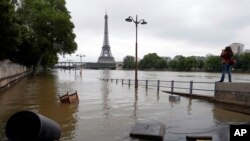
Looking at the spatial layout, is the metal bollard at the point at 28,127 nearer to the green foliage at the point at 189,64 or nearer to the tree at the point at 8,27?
the tree at the point at 8,27

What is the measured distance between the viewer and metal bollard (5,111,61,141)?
21.9ft

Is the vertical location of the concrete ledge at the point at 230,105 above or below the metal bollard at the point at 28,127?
below

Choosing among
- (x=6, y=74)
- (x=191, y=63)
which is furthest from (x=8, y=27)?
(x=191, y=63)

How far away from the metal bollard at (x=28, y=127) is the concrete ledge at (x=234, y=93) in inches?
384

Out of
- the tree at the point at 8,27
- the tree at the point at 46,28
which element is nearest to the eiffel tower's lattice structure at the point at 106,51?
the tree at the point at 46,28

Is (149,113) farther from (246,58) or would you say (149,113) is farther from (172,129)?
(246,58)

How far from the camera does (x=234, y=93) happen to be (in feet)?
50.0

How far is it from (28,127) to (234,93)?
10689 mm

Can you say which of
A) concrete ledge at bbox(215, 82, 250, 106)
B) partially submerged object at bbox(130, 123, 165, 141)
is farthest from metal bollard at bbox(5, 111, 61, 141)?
concrete ledge at bbox(215, 82, 250, 106)

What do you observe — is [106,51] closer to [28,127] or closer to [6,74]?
[6,74]

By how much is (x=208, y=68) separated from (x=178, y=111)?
472 feet

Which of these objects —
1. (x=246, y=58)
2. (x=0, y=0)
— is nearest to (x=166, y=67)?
(x=246, y=58)

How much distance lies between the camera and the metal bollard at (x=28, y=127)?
21.9ft

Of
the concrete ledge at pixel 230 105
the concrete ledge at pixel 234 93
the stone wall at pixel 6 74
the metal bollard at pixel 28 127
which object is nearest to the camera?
the metal bollard at pixel 28 127
